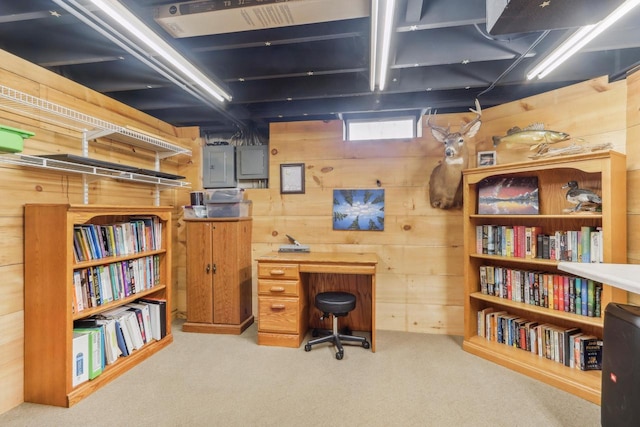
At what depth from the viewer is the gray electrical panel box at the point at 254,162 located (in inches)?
135

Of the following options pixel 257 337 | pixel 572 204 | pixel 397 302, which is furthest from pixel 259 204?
pixel 572 204

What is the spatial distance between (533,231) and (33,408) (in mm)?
3823

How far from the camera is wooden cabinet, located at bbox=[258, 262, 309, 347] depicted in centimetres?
280

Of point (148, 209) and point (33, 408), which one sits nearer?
point (33, 408)

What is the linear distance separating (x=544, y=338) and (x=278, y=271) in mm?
2307

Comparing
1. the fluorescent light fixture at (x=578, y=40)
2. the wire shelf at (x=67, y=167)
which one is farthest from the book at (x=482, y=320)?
the wire shelf at (x=67, y=167)

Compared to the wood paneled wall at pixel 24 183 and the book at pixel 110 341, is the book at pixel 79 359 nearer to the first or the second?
the book at pixel 110 341

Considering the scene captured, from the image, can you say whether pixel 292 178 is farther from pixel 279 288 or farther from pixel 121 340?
pixel 121 340

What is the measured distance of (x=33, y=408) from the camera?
1.93 meters

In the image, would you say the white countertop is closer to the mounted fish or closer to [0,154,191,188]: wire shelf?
the mounted fish

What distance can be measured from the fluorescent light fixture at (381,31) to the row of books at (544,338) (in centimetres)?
237

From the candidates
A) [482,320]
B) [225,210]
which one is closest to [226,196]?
[225,210]

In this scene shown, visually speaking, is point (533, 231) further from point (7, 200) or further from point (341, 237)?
point (7, 200)

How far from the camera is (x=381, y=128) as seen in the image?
11.0ft
